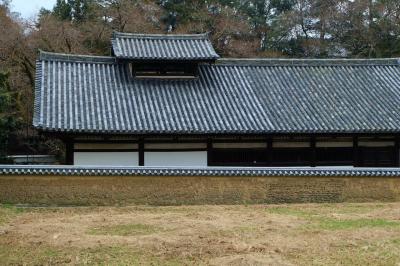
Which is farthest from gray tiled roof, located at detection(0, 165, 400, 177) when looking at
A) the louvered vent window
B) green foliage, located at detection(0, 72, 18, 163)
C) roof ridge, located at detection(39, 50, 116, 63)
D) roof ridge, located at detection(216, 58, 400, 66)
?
green foliage, located at detection(0, 72, 18, 163)

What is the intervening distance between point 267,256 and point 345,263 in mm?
1255

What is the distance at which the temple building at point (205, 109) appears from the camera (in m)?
18.3

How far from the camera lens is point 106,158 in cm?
1830

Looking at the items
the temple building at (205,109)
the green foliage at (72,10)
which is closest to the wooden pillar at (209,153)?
the temple building at (205,109)

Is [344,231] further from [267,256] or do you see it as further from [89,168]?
[89,168]

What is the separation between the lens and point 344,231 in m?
11.6

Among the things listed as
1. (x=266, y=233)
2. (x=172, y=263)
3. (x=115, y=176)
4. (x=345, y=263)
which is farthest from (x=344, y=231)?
(x=115, y=176)

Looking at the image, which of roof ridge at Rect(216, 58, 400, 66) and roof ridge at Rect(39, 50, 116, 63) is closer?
roof ridge at Rect(39, 50, 116, 63)

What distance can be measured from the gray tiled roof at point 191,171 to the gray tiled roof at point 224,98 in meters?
2.42

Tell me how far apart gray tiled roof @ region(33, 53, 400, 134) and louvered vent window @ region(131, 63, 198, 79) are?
0.32m

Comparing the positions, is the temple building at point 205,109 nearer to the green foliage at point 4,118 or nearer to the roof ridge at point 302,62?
the roof ridge at point 302,62

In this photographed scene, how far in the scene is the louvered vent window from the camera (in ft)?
70.1

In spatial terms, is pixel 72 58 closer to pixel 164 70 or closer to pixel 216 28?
pixel 164 70

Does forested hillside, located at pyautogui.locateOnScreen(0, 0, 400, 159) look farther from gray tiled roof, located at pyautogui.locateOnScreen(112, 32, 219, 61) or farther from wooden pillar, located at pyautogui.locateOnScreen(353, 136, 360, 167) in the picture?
wooden pillar, located at pyautogui.locateOnScreen(353, 136, 360, 167)
